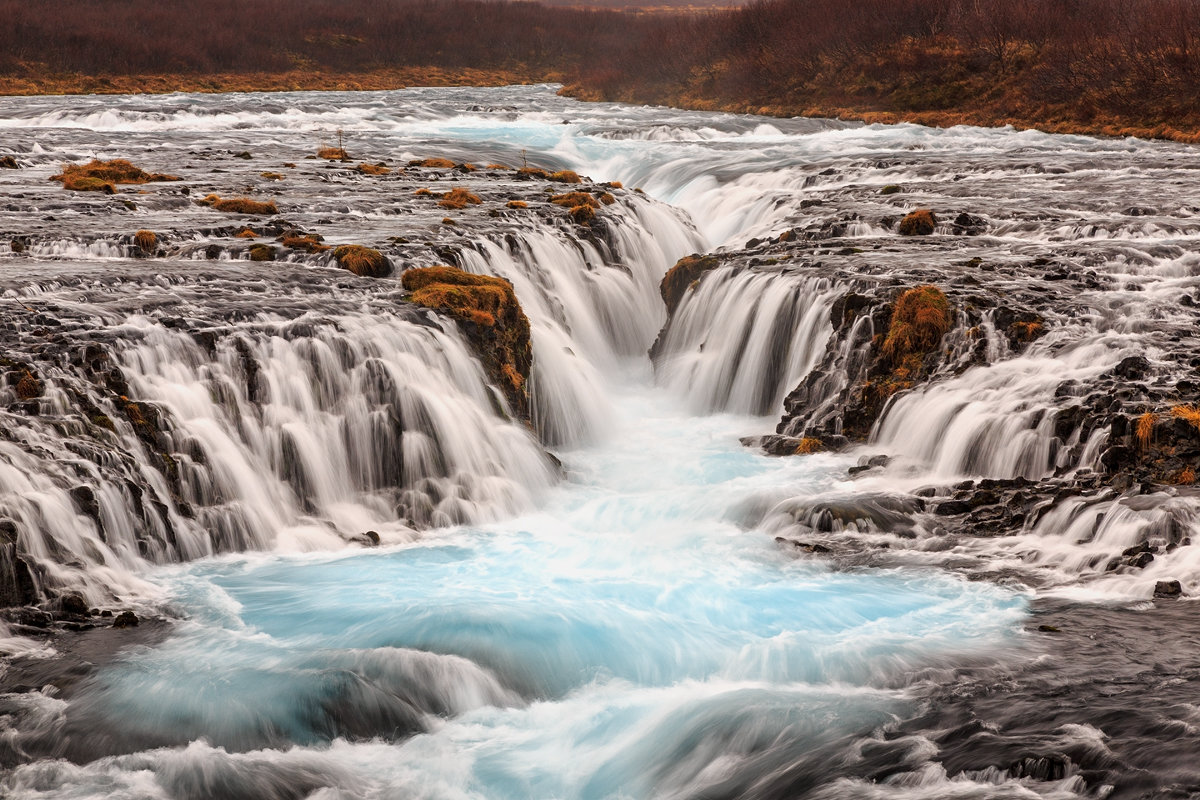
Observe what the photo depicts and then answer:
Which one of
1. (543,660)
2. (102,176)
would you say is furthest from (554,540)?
(102,176)

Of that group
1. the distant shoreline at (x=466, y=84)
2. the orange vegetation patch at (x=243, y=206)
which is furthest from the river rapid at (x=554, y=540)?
the distant shoreline at (x=466, y=84)

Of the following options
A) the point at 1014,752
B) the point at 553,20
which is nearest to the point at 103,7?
the point at 553,20

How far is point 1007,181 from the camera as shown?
27.5 metres

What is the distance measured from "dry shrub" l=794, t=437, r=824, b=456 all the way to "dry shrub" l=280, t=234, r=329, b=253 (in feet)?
28.7

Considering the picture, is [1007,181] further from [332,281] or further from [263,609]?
[263,609]

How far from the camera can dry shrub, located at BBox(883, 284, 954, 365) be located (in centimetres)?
1578

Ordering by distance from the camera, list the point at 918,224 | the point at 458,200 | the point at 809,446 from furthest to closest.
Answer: the point at 458,200
the point at 918,224
the point at 809,446

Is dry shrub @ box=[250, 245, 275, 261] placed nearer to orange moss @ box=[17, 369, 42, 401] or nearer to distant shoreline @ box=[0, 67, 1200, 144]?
orange moss @ box=[17, 369, 42, 401]

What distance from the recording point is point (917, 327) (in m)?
15.9

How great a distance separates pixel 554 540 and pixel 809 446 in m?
4.33

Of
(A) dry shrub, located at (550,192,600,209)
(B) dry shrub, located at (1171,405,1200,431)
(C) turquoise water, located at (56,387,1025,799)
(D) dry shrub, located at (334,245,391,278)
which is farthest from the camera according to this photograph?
(A) dry shrub, located at (550,192,600,209)

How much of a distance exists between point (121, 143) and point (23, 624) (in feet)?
99.1

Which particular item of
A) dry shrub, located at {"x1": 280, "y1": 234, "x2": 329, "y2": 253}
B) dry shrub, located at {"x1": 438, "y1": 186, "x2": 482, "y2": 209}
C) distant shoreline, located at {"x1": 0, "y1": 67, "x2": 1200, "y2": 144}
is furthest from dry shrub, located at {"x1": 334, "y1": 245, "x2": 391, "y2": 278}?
distant shoreline, located at {"x1": 0, "y1": 67, "x2": 1200, "y2": 144}

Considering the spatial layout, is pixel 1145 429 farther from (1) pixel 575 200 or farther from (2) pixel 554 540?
(1) pixel 575 200
